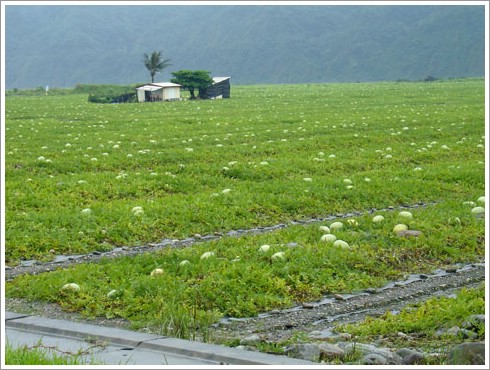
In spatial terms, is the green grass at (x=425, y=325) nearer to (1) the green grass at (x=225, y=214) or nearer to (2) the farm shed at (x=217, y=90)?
(1) the green grass at (x=225, y=214)

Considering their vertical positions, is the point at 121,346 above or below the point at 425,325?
above

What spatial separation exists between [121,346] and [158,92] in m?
67.6

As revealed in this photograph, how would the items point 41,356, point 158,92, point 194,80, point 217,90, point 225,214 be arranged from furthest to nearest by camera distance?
1. point 217,90
2. point 194,80
3. point 158,92
4. point 225,214
5. point 41,356

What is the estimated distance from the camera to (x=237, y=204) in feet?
46.7

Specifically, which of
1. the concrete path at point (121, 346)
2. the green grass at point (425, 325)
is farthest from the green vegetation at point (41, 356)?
the green grass at point (425, 325)

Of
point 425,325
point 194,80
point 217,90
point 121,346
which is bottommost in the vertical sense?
point 425,325

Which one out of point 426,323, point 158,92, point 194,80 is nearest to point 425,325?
point 426,323

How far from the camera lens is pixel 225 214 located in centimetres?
1355

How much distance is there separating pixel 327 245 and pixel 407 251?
1.02 m

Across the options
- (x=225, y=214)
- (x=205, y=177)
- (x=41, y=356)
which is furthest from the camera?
(x=205, y=177)

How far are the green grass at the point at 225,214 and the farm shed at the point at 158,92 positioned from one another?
46.0 m

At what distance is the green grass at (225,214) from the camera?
8.95 meters

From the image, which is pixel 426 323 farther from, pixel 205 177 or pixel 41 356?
pixel 205 177

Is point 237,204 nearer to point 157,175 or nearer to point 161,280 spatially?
point 157,175
